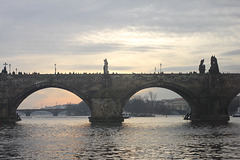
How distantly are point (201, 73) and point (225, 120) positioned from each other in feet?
29.6

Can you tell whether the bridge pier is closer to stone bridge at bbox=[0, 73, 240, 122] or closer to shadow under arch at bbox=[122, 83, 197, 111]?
stone bridge at bbox=[0, 73, 240, 122]

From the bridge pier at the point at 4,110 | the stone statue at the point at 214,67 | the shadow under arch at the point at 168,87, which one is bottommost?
the bridge pier at the point at 4,110

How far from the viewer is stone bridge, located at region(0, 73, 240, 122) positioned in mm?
66625

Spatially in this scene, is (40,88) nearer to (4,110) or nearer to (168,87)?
(4,110)

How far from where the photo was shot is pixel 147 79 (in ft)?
221

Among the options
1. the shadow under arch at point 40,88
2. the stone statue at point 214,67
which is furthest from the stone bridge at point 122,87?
the stone statue at point 214,67

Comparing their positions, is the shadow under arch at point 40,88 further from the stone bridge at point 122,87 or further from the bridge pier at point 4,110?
the bridge pier at point 4,110

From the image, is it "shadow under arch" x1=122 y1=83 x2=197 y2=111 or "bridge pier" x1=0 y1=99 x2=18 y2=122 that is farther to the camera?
"bridge pier" x1=0 y1=99 x2=18 y2=122

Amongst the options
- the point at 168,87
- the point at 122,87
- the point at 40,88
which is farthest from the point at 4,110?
the point at 168,87

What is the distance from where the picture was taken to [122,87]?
67.0 meters

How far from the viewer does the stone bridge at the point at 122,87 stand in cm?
6662

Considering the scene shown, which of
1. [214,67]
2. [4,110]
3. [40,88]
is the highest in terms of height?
[214,67]

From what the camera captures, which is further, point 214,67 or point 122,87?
point 214,67

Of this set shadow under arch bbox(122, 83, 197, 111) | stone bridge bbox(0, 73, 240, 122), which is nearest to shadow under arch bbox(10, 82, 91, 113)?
stone bridge bbox(0, 73, 240, 122)
